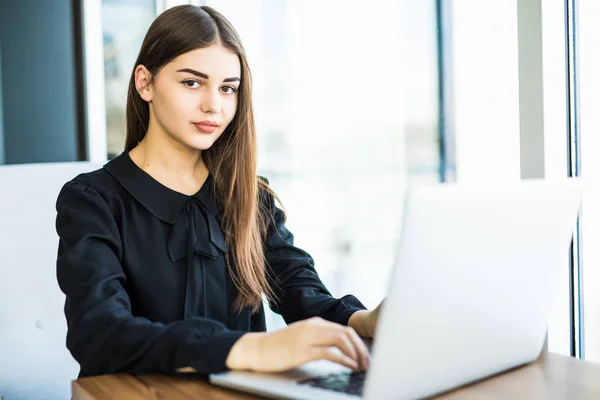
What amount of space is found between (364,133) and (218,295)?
124 cm

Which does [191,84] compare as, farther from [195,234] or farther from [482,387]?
[482,387]

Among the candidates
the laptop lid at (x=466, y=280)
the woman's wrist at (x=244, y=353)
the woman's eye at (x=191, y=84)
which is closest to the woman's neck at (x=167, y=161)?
the woman's eye at (x=191, y=84)

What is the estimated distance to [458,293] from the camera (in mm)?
782

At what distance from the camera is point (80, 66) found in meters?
3.15

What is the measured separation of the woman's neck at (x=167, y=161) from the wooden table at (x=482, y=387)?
19.3 inches

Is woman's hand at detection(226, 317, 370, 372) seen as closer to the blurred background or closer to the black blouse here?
the black blouse

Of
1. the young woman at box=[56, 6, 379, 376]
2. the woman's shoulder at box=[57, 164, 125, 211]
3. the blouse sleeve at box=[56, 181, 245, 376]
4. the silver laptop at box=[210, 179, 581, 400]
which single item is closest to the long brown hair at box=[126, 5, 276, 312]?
the young woman at box=[56, 6, 379, 376]

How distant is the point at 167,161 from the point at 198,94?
0.51 feet

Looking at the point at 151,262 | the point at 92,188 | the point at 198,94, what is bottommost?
the point at 151,262

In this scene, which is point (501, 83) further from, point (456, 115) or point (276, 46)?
point (276, 46)

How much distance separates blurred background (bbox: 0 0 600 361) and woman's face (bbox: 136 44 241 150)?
0.65 metres

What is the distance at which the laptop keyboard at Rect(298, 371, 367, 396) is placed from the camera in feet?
2.76

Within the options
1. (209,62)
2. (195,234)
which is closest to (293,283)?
(195,234)

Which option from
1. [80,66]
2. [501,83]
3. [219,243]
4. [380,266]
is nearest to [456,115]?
[501,83]
